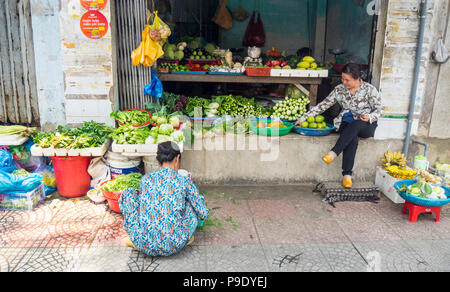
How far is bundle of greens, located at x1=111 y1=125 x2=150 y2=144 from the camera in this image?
4660 mm

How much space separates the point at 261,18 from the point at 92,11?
632 centimetres

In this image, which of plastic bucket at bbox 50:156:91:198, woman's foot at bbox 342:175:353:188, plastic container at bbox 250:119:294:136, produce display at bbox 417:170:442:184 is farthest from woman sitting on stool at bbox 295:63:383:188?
plastic bucket at bbox 50:156:91:198

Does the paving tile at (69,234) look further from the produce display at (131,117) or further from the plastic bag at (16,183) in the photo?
the produce display at (131,117)

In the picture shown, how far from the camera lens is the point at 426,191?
431cm

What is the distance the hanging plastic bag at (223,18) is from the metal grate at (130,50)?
179 inches

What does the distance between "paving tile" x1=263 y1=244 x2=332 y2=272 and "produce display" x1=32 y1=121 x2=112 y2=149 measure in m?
2.67

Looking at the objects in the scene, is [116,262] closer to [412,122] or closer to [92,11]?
[92,11]

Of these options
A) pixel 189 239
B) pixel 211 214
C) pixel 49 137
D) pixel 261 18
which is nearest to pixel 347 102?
pixel 211 214

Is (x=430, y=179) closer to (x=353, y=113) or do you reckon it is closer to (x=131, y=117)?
(x=353, y=113)

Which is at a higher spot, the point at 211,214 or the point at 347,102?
the point at 347,102

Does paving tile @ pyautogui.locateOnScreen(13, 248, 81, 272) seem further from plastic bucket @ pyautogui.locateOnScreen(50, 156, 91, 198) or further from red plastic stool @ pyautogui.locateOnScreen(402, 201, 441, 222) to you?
red plastic stool @ pyautogui.locateOnScreen(402, 201, 441, 222)

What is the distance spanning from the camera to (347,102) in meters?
5.39

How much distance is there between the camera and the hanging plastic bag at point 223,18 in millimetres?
9781

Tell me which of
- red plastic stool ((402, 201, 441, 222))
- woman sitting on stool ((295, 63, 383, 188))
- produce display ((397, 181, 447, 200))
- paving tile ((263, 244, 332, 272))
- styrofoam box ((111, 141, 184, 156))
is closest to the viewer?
paving tile ((263, 244, 332, 272))
